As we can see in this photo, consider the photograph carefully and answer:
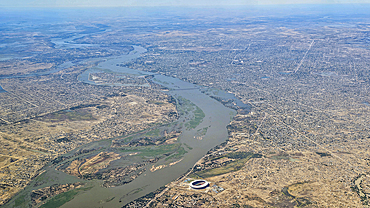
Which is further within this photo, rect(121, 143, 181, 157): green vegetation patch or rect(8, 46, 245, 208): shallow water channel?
rect(121, 143, 181, 157): green vegetation patch

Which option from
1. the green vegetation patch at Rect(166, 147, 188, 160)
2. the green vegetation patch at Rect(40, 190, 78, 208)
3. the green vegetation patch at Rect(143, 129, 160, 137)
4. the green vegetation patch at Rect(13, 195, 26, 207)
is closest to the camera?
the green vegetation patch at Rect(13, 195, 26, 207)

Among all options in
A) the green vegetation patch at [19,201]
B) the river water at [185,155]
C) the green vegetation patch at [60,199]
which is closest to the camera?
the green vegetation patch at [19,201]

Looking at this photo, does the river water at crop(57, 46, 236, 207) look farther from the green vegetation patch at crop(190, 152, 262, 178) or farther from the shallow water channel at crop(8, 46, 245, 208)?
the green vegetation patch at crop(190, 152, 262, 178)

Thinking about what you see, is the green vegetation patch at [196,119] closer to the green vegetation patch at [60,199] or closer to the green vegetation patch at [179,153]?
the green vegetation patch at [179,153]

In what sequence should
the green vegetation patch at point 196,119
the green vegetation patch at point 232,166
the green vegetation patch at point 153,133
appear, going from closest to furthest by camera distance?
the green vegetation patch at point 232,166, the green vegetation patch at point 153,133, the green vegetation patch at point 196,119

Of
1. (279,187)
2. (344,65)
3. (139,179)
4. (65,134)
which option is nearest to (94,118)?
(65,134)

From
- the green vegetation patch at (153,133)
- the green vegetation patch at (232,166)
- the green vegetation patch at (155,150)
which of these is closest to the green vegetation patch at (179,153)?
the green vegetation patch at (155,150)

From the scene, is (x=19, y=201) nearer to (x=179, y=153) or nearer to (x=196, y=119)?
(x=179, y=153)

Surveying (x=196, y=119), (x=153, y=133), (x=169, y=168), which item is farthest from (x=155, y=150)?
(x=196, y=119)

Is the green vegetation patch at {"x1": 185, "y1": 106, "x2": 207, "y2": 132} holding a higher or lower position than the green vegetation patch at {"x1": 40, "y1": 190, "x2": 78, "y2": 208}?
higher

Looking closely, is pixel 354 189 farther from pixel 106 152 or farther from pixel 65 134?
pixel 65 134

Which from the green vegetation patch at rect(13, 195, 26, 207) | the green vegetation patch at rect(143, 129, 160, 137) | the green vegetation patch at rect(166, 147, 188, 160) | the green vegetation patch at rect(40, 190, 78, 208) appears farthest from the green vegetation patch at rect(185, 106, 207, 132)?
the green vegetation patch at rect(13, 195, 26, 207)
